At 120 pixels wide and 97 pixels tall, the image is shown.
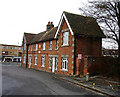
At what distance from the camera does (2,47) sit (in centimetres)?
6981

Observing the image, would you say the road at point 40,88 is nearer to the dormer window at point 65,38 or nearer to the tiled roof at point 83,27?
the dormer window at point 65,38

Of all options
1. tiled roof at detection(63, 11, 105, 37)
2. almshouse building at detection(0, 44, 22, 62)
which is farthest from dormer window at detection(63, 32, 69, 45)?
almshouse building at detection(0, 44, 22, 62)

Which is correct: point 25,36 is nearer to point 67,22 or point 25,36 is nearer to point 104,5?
point 67,22

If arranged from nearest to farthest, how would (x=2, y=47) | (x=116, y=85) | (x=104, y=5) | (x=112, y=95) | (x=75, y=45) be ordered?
(x=112, y=95) < (x=116, y=85) < (x=104, y=5) < (x=75, y=45) < (x=2, y=47)

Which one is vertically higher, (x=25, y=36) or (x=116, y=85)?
(x=25, y=36)

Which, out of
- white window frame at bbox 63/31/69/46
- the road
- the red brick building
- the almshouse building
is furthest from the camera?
the almshouse building

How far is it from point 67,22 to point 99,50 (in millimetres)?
6368

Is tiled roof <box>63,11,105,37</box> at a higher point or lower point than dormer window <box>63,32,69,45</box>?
higher

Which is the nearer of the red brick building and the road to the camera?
the road

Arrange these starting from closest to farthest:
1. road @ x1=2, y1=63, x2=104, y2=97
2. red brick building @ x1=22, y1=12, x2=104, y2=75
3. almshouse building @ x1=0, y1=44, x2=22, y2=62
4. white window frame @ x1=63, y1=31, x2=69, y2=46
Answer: road @ x1=2, y1=63, x2=104, y2=97
red brick building @ x1=22, y1=12, x2=104, y2=75
white window frame @ x1=63, y1=31, x2=69, y2=46
almshouse building @ x1=0, y1=44, x2=22, y2=62

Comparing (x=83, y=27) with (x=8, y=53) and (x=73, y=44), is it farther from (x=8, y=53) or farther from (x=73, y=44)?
(x=8, y=53)

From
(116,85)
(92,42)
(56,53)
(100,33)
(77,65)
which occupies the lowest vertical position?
(116,85)

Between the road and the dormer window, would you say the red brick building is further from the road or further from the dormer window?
the road

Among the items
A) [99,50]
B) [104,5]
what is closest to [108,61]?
[99,50]
